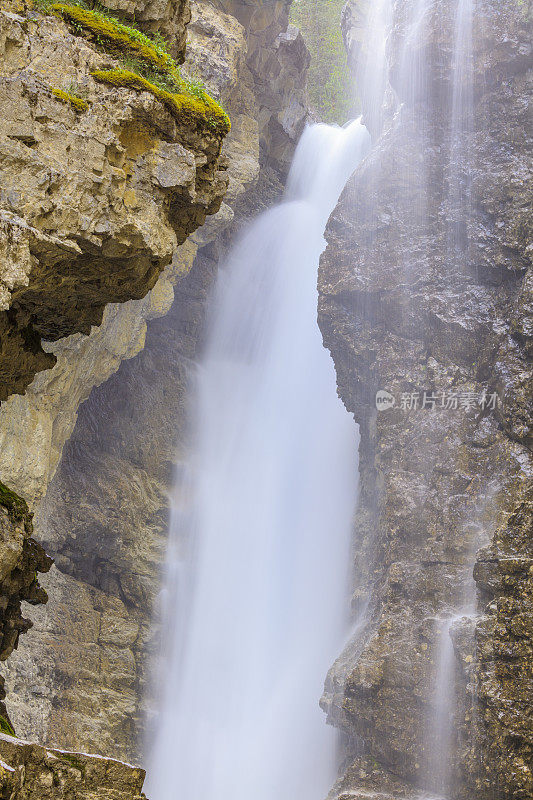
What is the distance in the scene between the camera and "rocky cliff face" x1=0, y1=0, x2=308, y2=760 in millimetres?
15109

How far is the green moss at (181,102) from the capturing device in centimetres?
748

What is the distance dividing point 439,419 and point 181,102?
10139mm

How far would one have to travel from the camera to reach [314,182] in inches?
1071

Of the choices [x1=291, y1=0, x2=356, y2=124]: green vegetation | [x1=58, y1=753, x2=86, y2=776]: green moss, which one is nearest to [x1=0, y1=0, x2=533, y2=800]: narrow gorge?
[x1=58, y1=753, x2=86, y2=776]: green moss

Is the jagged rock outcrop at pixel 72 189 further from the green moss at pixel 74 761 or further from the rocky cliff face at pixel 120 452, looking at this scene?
the rocky cliff face at pixel 120 452

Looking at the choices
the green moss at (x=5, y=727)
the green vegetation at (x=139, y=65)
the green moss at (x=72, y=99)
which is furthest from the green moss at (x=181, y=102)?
the green moss at (x=5, y=727)

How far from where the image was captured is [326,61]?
3903 centimetres

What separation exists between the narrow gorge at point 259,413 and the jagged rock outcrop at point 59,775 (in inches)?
1.1

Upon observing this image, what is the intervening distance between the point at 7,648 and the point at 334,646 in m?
11.8

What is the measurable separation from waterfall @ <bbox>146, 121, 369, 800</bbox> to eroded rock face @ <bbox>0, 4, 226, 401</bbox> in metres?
12.7

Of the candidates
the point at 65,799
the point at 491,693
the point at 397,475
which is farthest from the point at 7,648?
the point at 397,475

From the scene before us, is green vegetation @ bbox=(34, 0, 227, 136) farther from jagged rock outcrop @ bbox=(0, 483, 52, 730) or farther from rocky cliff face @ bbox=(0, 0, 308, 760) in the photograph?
rocky cliff face @ bbox=(0, 0, 308, 760)

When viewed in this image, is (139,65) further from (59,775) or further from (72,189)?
(59,775)

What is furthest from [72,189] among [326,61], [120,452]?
[326,61]
